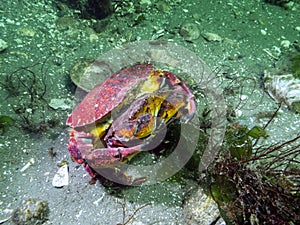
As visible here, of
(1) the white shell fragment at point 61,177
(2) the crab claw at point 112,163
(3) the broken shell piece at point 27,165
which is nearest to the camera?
(2) the crab claw at point 112,163

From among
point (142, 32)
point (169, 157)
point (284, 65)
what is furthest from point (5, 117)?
point (284, 65)

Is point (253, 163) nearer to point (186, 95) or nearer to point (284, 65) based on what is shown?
point (186, 95)

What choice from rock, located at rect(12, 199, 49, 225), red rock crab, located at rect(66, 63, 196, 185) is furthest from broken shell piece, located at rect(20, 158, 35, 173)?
red rock crab, located at rect(66, 63, 196, 185)

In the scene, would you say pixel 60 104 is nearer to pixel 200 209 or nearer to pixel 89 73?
pixel 89 73

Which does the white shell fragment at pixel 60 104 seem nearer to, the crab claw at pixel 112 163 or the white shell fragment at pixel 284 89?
the crab claw at pixel 112 163

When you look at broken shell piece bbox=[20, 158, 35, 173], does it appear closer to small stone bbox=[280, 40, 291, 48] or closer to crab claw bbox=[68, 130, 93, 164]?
crab claw bbox=[68, 130, 93, 164]

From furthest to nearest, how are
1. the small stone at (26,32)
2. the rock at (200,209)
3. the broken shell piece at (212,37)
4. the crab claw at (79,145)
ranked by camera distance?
the broken shell piece at (212,37) < the small stone at (26,32) < the crab claw at (79,145) < the rock at (200,209)

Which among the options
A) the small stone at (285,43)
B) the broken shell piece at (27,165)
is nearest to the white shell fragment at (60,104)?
the broken shell piece at (27,165)

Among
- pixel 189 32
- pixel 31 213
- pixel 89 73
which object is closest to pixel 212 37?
pixel 189 32
